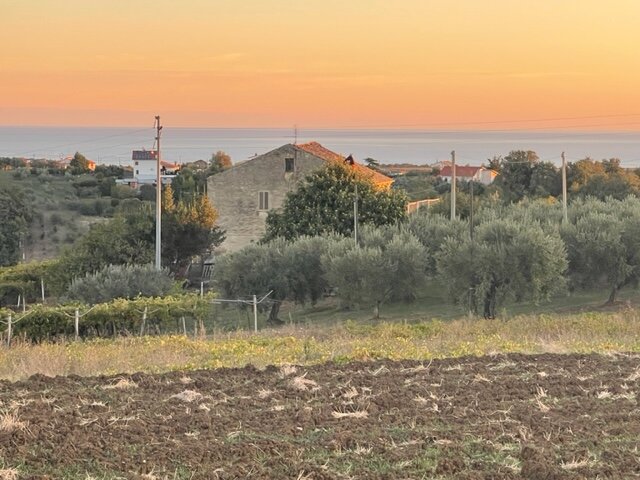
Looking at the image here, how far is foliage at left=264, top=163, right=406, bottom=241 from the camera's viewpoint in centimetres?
4853

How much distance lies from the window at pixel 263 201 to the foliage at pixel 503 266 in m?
26.1

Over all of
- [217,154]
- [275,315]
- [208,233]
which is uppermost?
[217,154]

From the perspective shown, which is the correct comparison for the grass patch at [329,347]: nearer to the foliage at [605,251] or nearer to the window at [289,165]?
the foliage at [605,251]

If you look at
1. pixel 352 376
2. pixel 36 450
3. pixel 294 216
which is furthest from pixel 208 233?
pixel 36 450

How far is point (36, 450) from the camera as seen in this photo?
8883mm

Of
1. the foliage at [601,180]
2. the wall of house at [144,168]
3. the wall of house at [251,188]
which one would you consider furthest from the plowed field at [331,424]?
the wall of house at [144,168]

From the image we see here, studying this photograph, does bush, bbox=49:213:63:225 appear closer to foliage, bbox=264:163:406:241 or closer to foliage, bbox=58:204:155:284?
foliage, bbox=58:204:155:284

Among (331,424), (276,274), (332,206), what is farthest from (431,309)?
(331,424)

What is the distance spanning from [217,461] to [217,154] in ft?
379

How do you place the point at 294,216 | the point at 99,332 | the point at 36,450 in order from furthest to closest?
the point at 294,216 → the point at 99,332 → the point at 36,450

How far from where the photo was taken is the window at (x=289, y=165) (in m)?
56.8

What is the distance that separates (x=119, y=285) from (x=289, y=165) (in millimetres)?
25442

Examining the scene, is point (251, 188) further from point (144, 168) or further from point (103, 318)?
point (144, 168)

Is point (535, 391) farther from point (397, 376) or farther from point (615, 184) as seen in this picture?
point (615, 184)
